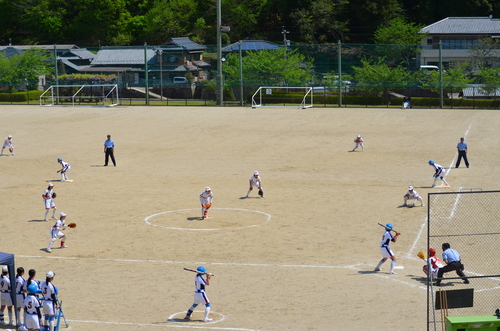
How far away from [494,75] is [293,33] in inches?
1913

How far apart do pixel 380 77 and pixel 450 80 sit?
588cm

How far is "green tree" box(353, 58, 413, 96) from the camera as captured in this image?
192ft

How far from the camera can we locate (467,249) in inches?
904

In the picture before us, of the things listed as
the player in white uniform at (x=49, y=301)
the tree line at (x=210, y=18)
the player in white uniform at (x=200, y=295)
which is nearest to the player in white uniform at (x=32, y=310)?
the player in white uniform at (x=49, y=301)

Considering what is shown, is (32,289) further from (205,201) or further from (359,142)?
(359,142)

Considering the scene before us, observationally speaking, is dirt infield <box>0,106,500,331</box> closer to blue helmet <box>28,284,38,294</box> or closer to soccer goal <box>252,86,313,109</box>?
blue helmet <box>28,284,38,294</box>

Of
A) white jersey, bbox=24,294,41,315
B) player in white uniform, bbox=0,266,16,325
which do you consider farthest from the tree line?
white jersey, bbox=24,294,41,315

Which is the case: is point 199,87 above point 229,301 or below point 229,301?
above

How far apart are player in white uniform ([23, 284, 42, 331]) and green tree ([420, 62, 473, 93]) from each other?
46.8 metres

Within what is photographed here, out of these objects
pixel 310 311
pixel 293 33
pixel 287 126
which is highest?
pixel 293 33

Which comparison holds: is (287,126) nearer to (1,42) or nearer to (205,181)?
(205,181)

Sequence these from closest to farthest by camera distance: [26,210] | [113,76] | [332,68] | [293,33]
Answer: [26,210]
[332,68]
[113,76]
[293,33]

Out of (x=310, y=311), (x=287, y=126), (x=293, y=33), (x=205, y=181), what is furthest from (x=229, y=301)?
(x=293, y=33)

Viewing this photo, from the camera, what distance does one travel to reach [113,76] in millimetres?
69625
